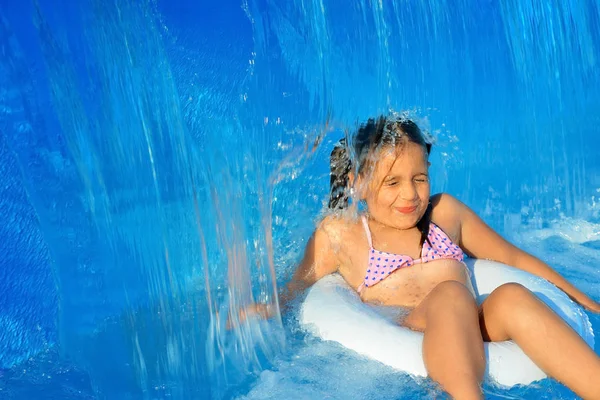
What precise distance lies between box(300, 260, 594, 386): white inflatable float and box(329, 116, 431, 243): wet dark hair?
→ 29cm

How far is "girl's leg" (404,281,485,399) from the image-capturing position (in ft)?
6.10

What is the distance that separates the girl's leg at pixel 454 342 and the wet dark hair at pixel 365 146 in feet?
1.46

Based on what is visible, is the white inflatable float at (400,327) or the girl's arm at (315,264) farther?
the girl's arm at (315,264)

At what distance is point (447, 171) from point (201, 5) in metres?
1.95

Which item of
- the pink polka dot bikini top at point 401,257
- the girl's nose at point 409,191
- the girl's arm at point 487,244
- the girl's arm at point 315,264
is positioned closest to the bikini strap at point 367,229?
the pink polka dot bikini top at point 401,257

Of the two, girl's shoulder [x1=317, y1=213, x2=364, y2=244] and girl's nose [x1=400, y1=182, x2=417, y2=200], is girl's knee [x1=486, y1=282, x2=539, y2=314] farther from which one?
girl's shoulder [x1=317, y1=213, x2=364, y2=244]

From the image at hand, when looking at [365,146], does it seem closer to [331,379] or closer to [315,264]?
[315,264]

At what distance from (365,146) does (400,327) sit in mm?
681

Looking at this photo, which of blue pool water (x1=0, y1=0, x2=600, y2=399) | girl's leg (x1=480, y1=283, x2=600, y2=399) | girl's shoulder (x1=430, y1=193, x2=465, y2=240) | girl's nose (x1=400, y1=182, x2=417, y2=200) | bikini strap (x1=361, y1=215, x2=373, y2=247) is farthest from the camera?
girl's shoulder (x1=430, y1=193, x2=465, y2=240)

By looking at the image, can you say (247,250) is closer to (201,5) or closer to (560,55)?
(201,5)

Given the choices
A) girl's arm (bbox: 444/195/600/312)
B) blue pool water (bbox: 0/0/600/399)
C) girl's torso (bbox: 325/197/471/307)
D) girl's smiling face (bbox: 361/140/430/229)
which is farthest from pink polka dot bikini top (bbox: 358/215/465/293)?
blue pool water (bbox: 0/0/600/399)

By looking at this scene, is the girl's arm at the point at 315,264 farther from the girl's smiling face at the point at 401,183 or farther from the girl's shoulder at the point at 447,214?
the girl's shoulder at the point at 447,214

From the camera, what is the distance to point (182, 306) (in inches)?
107

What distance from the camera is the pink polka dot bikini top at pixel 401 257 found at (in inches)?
95.6
